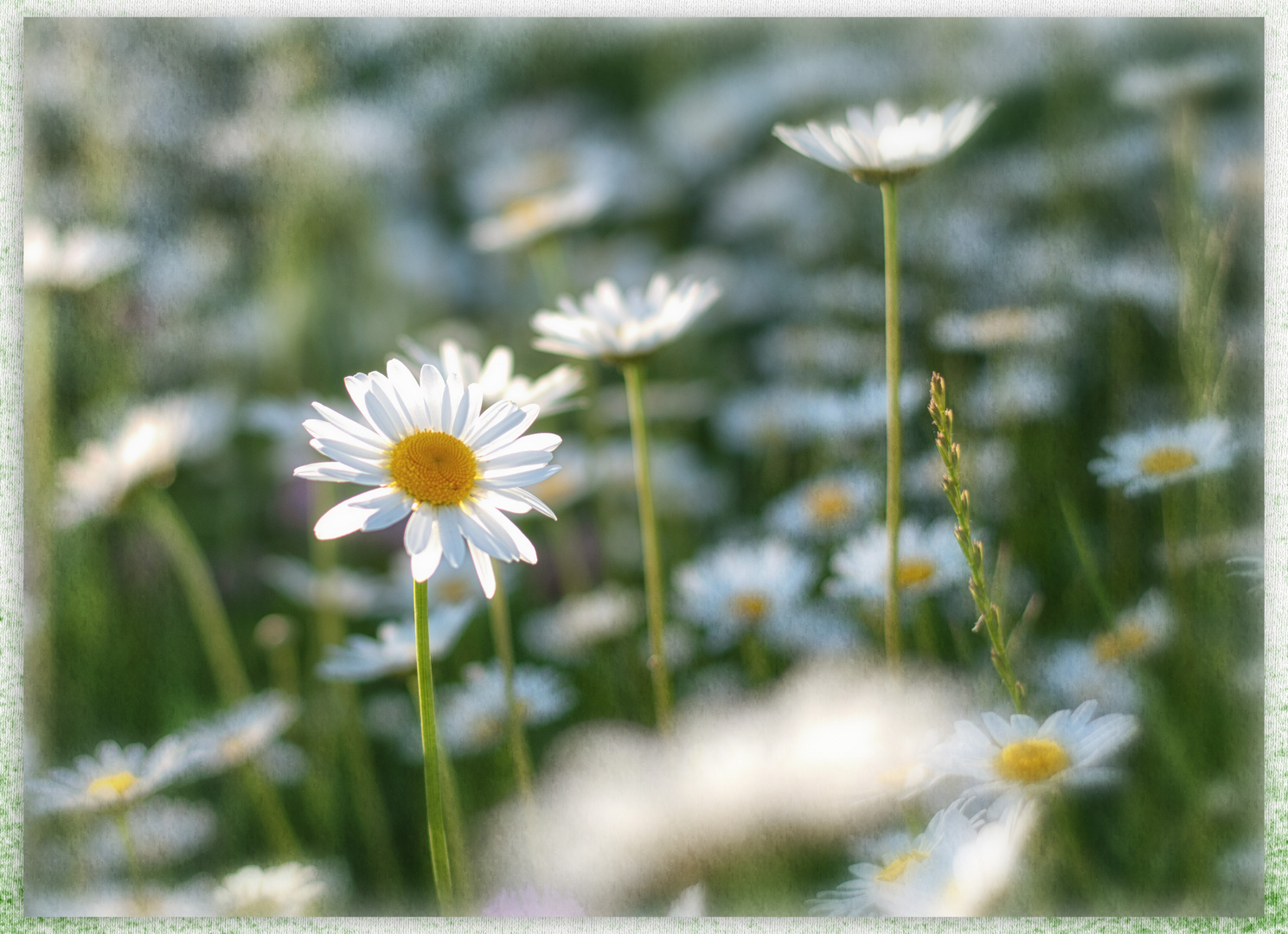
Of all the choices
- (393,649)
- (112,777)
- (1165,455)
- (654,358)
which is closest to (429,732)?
(393,649)

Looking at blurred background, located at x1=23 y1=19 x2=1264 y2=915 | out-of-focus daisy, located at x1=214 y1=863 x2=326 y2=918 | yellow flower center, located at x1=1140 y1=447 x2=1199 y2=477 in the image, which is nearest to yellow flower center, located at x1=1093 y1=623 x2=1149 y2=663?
blurred background, located at x1=23 y1=19 x2=1264 y2=915

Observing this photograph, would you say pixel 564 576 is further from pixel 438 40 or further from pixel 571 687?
pixel 438 40

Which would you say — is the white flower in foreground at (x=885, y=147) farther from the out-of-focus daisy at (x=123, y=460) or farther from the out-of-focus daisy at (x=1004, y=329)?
the out-of-focus daisy at (x=123, y=460)

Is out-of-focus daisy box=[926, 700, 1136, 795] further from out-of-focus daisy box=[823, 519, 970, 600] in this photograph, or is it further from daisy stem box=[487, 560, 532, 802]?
daisy stem box=[487, 560, 532, 802]

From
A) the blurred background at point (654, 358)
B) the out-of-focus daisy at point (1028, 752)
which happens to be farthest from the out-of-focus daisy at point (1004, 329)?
the out-of-focus daisy at point (1028, 752)

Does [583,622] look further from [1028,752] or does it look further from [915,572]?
[1028,752]

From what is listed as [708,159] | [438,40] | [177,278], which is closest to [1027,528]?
[708,159]
